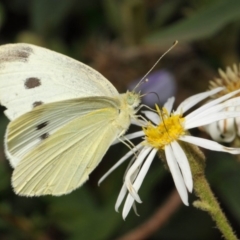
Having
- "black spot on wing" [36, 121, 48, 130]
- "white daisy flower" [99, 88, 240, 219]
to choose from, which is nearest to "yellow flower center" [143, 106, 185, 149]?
"white daisy flower" [99, 88, 240, 219]

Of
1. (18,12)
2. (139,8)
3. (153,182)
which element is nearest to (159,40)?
(139,8)

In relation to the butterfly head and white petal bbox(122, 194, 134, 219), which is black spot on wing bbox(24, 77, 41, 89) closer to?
the butterfly head

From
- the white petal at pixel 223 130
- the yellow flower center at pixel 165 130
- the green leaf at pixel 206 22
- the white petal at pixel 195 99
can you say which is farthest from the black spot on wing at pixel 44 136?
the green leaf at pixel 206 22

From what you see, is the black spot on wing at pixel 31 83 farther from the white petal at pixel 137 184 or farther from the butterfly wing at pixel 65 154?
the white petal at pixel 137 184

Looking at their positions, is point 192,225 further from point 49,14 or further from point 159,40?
point 49,14

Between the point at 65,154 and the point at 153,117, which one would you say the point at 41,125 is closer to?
the point at 65,154

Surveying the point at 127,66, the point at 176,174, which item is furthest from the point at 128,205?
the point at 127,66

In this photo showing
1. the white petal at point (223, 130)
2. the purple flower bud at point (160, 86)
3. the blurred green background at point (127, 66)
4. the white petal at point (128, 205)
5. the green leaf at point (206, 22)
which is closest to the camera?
the white petal at point (128, 205)
